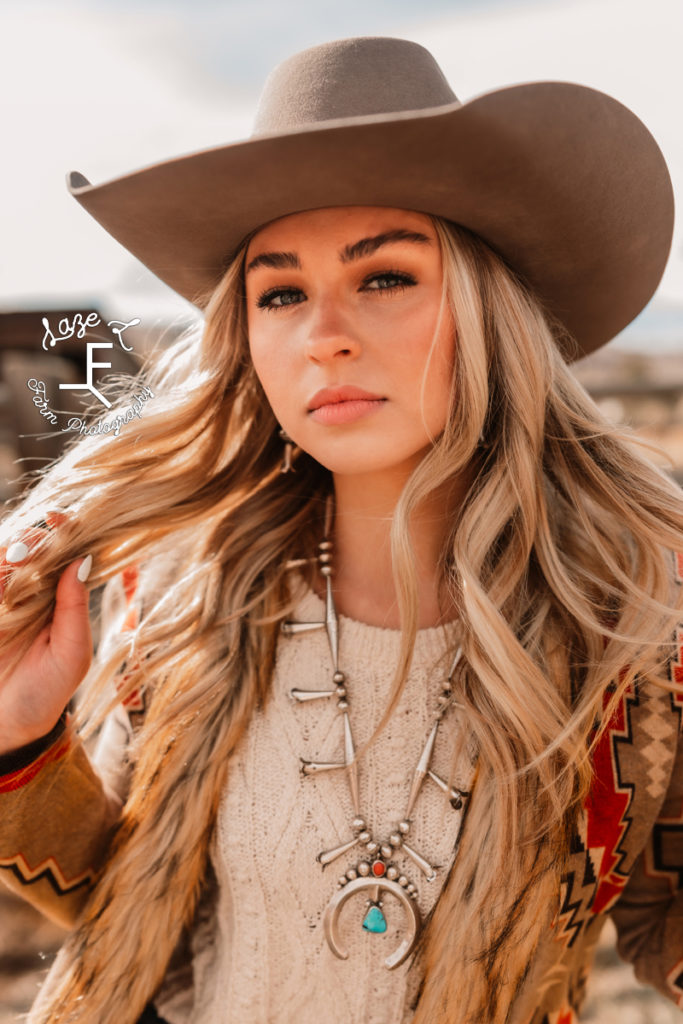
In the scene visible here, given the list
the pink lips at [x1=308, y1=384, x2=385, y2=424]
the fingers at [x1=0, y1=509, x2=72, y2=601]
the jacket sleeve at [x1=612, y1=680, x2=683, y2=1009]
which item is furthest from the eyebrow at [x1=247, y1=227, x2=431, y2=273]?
the jacket sleeve at [x1=612, y1=680, x2=683, y2=1009]

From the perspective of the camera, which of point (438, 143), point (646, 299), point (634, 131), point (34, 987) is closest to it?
point (438, 143)

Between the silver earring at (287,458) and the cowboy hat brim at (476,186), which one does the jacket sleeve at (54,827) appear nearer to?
the silver earring at (287,458)

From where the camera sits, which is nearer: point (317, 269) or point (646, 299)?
point (317, 269)

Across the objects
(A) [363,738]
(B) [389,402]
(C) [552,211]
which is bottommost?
(A) [363,738]

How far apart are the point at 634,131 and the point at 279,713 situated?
127 centimetres

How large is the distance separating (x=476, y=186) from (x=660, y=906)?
145 cm

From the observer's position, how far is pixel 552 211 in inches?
56.7

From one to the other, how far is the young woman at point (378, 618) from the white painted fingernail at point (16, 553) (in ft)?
0.13

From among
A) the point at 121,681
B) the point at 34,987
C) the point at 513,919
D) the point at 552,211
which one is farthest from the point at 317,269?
the point at 34,987

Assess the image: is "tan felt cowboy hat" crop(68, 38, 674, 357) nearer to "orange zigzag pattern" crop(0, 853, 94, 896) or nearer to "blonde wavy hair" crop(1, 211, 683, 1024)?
"blonde wavy hair" crop(1, 211, 683, 1024)

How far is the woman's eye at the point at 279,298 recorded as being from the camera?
60.1 inches

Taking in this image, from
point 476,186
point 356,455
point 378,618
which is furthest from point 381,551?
point 476,186

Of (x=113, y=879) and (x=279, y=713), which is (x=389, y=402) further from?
(x=113, y=879)

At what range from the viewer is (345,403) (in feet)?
4.73
